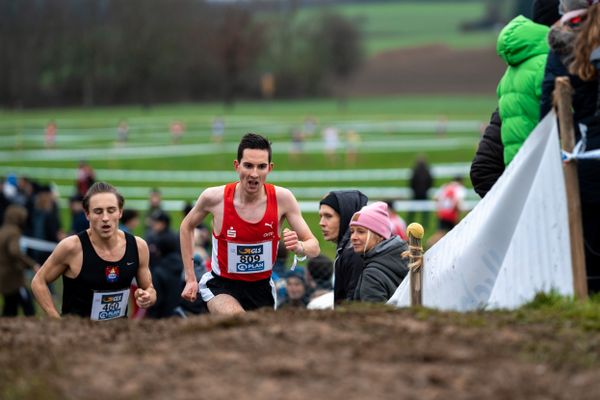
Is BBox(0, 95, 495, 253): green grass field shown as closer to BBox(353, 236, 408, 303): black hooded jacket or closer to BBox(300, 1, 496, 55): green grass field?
BBox(353, 236, 408, 303): black hooded jacket

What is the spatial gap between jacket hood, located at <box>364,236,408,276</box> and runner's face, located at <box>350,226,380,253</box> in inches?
1.5

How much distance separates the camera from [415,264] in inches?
290

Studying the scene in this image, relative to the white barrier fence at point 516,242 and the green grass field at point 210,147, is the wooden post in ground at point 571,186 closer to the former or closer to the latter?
the white barrier fence at point 516,242

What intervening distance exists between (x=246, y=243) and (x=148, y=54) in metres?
104

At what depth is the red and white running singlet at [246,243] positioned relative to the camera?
29.1 feet

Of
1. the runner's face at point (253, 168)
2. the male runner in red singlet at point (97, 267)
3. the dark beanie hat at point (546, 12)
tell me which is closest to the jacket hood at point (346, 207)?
the runner's face at point (253, 168)

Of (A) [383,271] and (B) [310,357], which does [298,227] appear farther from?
(B) [310,357]

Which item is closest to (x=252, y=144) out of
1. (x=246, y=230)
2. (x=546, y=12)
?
(x=246, y=230)

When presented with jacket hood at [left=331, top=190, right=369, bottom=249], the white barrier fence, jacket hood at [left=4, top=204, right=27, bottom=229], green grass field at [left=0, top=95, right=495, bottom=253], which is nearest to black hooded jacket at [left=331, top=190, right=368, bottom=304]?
jacket hood at [left=331, top=190, right=369, bottom=249]

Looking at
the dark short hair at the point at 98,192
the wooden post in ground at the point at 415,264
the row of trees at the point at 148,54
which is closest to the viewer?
the wooden post in ground at the point at 415,264

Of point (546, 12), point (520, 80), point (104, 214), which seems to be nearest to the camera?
point (520, 80)

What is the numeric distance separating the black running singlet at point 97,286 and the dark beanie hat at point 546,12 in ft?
11.4

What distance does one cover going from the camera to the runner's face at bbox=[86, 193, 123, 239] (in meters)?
8.41

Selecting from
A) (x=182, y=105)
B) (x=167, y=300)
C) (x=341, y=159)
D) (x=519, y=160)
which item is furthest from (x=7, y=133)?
(x=519, y=160)
